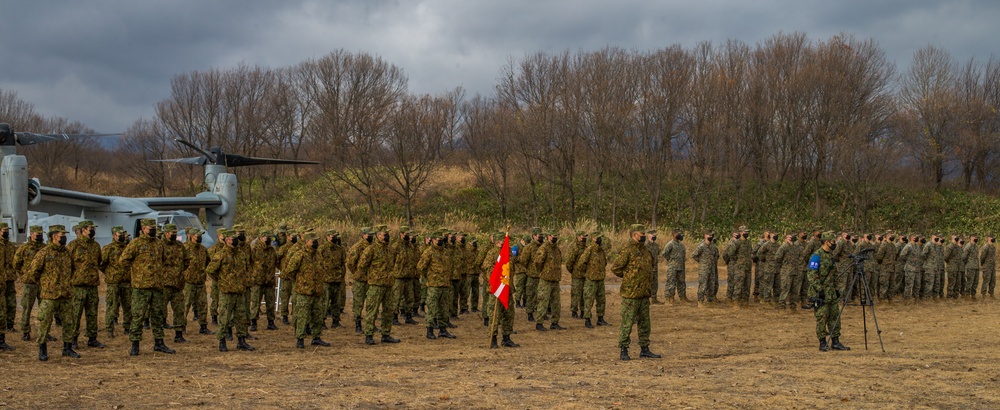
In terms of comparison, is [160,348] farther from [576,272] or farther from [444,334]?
[576,272]

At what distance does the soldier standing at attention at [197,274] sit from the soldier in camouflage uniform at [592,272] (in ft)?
22.8

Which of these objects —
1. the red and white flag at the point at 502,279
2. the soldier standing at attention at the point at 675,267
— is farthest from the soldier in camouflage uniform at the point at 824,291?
the soldier standing at attention at the point at 675,267

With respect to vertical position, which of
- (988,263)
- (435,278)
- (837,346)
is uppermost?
(988,263)

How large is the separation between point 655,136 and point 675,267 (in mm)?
21010

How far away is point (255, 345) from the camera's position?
44.3ft

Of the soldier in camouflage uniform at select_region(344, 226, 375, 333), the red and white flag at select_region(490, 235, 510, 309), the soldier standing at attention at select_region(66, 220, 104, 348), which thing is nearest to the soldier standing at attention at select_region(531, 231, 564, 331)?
the red and white flag at select_region(490, 235, 510, 309)

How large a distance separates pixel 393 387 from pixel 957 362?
307 inches

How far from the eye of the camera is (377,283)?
13.5 m

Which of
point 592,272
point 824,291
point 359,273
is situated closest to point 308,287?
point 359,273

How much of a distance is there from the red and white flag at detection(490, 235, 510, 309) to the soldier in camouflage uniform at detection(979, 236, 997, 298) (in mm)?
16342

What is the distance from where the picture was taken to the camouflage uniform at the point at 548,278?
1534 centimetres

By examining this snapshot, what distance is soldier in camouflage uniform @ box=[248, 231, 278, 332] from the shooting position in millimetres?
14523

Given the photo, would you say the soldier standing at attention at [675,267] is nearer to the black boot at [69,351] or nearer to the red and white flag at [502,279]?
the red and white flag at [502,279]

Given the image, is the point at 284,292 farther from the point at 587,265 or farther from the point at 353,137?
the point at 353,137
